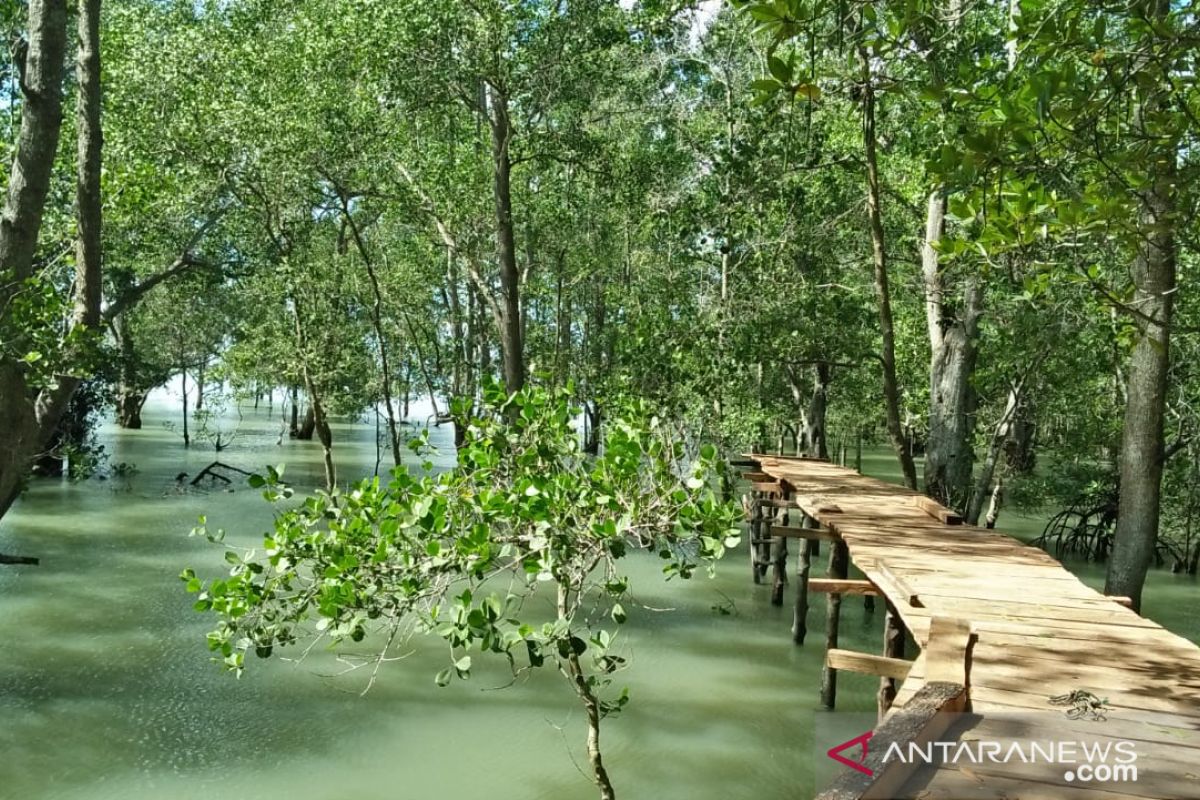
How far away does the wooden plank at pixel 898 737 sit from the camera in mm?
2826

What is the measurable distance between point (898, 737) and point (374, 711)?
7481 mm

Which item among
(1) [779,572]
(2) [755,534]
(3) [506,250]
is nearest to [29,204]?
(1) [779,572]

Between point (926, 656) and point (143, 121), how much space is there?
16.0m

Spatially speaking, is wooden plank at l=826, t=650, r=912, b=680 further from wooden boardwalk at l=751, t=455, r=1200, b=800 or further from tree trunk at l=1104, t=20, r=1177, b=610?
tree trunk at l=1104, t=20, r=1177, b=610

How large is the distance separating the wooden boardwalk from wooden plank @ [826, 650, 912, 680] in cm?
28

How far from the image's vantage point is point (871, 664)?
5875mm

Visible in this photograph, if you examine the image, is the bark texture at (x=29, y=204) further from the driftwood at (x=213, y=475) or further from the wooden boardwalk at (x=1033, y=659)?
the driftwood at (x=213, y=475)

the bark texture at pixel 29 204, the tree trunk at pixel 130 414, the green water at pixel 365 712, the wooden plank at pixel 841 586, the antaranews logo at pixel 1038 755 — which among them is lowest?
the green water at pixel 365 712

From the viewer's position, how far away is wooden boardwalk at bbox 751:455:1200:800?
3361mm

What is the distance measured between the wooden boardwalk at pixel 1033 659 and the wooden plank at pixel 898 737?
0.16ft

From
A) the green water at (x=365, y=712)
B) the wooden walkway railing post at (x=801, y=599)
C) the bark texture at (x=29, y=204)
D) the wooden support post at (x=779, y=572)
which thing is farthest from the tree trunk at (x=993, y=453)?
the bark texture at (x=29, y=204)

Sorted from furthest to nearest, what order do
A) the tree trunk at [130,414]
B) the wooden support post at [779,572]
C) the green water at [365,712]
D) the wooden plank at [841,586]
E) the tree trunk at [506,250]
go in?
the tree trunk at [130,414]
the tree trunk at [506,250]
the wooden support post at [779,572]
the green water at [365,712]
the wooden plank at [841,586]

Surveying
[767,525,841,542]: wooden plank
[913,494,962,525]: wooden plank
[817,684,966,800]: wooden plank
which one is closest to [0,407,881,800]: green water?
[767,525,841,542]: wooden plank

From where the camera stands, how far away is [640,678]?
35.7ft
